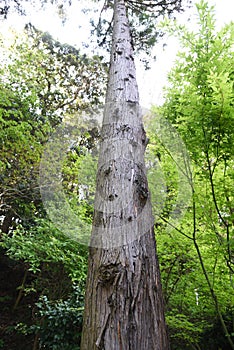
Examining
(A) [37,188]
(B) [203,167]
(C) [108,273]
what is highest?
(A) [37,188]

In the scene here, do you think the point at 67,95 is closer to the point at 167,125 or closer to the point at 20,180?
the point at 20,180

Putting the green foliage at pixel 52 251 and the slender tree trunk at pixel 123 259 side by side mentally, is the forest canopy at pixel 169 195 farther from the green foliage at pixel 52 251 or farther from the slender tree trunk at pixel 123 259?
the slender tree trunk at pixel 123 259

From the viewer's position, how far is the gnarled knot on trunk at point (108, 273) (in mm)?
958

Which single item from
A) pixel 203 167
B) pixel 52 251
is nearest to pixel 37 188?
pixel 52 251

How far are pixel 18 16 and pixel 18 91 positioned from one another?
2.61 metres

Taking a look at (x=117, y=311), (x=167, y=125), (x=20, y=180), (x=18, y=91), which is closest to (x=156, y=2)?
(x=18, y=91)

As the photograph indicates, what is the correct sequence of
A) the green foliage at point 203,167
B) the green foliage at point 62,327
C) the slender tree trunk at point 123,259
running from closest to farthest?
the slender tree trunk at point 123,259 → the green foliage at point 203,167 → the green foliage at point 62,327

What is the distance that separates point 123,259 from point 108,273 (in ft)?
0.25

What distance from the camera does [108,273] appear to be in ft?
3.19

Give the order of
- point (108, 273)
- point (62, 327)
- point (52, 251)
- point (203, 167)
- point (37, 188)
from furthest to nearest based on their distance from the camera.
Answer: point (37, 188), point (52, 251), point (62, 327), point (203, 167), point (108, 273)

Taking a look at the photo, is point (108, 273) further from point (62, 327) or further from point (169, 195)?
point (62, 327)

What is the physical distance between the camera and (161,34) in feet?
17.7

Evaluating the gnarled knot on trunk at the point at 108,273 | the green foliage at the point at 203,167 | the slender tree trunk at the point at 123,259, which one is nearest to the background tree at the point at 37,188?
the green foliage at the point at 203,167

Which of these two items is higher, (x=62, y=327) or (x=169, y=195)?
(x=169, y=195)
